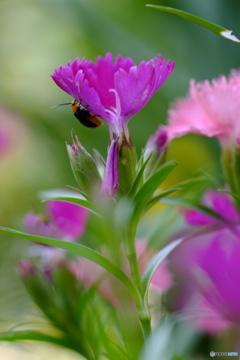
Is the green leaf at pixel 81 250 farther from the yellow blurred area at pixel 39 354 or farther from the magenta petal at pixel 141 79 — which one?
the yellow blurred area at pixel 39 354

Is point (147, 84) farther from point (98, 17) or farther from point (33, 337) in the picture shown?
point (98, 17)

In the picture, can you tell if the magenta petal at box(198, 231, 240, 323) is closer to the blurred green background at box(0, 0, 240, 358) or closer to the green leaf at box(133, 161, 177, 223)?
the green leaf at box(133, 161, 177, 223)

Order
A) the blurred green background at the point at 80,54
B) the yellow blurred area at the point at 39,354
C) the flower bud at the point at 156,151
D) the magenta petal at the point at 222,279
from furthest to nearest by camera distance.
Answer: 1. the blurred green background at the point at 80,54
2. the yellow blurred area at the point at 39,354
3. the flower bud at the point at 156,151
4. the magenta petal at the point at 222,279

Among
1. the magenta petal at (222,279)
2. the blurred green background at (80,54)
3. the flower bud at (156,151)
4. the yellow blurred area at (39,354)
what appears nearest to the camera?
the magenta petal at (222,279)

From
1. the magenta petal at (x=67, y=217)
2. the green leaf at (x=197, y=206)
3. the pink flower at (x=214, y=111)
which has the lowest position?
the green leaf at (x=197, y=206)

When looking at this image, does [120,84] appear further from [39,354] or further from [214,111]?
[39,354]

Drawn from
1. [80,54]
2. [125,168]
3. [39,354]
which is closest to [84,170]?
[125,168]

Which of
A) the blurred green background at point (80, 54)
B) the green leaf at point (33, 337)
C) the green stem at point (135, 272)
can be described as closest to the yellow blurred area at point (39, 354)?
the green leaf at point (33, 337)

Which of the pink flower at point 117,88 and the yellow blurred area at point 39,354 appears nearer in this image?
the pink flower at point 117,88
